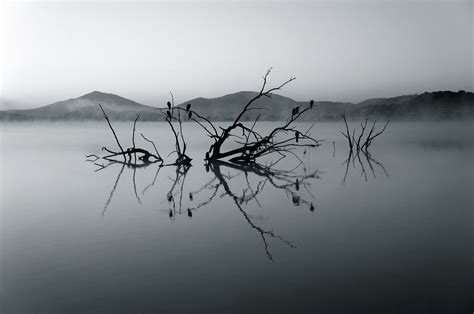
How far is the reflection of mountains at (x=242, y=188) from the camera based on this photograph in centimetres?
698

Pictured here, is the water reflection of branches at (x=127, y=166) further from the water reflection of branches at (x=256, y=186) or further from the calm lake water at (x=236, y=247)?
the water reflection of branches at (x=256, y=186)

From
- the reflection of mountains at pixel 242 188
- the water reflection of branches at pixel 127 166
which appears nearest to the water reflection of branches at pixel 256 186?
the reflection of mountains at pixel 242 188

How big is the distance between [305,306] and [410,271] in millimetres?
1249

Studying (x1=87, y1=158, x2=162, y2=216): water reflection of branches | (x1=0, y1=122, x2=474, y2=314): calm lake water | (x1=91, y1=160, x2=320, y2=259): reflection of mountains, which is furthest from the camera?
(x1=87, y1=158, x2=162, y2=216): water reflection of branches

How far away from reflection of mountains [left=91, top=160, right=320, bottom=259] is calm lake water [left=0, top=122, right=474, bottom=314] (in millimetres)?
46

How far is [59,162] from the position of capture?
49.3 ft

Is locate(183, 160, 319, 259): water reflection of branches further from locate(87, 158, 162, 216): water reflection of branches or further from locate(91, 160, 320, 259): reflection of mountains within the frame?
locate(87, 158, 162, 216): water reflection of branches

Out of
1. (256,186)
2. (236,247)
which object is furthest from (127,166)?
(236,247)

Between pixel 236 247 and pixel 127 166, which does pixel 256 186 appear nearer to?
pixel 236 247

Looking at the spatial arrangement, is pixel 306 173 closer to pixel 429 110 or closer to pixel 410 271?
pixel 410 271

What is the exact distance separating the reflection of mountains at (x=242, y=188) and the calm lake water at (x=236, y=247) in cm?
5

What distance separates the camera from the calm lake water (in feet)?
11.7

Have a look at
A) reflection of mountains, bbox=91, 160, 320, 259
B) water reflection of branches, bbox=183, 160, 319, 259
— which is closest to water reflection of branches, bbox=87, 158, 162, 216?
reflection of mountains, bbox=91, 160, 320, 259

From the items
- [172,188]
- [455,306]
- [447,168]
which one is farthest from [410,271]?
[447,168]
